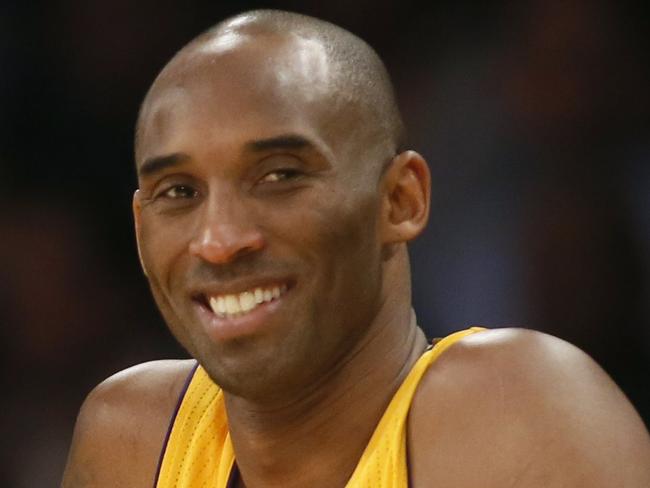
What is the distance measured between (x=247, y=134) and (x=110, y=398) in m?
0.65

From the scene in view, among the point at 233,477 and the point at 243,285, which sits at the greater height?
the point at 243,285

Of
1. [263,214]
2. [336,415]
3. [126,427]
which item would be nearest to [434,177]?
[126,427]

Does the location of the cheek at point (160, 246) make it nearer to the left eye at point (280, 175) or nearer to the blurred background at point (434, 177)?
the left eye at point (280, 175)

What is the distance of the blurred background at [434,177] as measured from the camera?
2936mm

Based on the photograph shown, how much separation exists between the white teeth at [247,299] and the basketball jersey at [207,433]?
229mm

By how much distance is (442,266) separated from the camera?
117 inches

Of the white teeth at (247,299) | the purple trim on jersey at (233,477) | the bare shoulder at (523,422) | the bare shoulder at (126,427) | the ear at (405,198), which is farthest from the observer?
the bare shoulder at (126,427)

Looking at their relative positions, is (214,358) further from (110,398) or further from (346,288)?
(110,398)

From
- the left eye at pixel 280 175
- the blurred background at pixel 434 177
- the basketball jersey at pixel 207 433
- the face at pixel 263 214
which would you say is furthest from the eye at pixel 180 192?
the blurred background at pixel 434 177

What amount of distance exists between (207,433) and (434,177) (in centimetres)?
121

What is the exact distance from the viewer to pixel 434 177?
10.0ft

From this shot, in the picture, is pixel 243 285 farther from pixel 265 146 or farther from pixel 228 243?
pixel 265 146

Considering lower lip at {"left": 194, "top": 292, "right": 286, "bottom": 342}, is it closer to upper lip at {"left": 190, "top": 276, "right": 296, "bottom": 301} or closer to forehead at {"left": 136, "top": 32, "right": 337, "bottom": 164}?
upper lip at {"left": 190, "top": 276, "right": 296, "bottom": 301}

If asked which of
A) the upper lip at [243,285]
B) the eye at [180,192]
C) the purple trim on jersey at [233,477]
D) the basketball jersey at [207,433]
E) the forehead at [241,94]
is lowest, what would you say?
the purple trim on jersey at [233,477]
